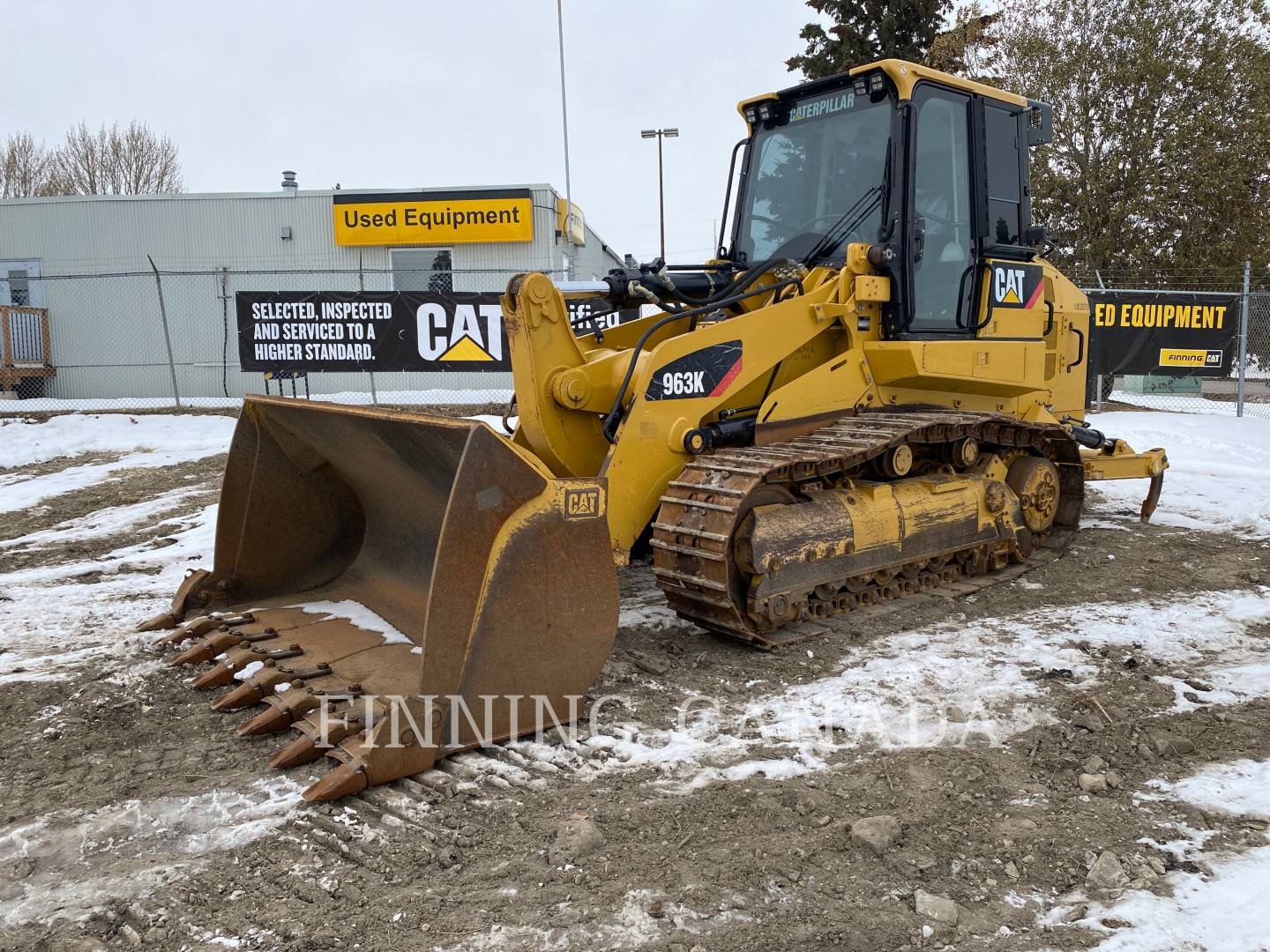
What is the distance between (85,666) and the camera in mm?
4496

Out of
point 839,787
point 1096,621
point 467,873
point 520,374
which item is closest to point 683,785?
point 839,787

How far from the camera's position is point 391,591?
4.82 meters

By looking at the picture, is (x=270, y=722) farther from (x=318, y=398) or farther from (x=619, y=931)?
(x=318, y=398)

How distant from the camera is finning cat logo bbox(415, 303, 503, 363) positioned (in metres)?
13.0

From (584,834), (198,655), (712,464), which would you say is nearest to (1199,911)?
(584,834)

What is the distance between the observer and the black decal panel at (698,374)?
4809 mm

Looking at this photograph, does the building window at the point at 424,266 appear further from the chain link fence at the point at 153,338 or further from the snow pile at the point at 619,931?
the snow pile at the point at 619,931

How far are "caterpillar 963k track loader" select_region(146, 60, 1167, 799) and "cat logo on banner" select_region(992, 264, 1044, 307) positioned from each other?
0.06 feet

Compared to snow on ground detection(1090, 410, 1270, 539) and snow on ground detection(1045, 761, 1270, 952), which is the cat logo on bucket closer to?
snow on ground detection(1045, 761, 1270, 952)

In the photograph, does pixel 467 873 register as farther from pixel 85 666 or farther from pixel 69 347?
pixel 69 347

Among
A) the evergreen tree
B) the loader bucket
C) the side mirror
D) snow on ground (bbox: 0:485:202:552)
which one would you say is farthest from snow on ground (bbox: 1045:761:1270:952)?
the evergreen tree

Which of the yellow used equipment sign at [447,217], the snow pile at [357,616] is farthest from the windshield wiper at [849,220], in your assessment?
the yellow used equipment sign at [447,217]

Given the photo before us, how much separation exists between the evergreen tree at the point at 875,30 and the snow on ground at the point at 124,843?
26.0 metres

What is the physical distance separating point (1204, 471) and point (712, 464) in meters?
7.17
